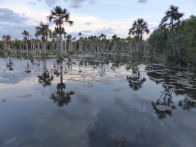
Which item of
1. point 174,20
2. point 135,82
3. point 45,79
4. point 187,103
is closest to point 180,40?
point 174,20

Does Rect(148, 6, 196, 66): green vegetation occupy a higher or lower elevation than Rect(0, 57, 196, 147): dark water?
higher

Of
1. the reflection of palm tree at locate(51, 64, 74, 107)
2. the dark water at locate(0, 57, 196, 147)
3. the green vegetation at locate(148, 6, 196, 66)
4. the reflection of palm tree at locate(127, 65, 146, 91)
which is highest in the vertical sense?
the green vegetation at locate(148, 6, 196, 66)

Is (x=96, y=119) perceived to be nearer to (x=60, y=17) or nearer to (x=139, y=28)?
(x=60, y=17)

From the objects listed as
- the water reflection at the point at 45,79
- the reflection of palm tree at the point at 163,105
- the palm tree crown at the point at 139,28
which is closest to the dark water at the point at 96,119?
the reflection of palm tree at the point at 163,105

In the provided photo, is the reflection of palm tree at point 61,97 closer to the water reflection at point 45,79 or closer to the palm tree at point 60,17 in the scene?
the water reflection at point 45,79

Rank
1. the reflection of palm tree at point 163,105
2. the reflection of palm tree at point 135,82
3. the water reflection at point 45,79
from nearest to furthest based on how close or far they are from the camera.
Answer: the reflection of palm tree at point 163,105
the reflection of palm tree at point 135,82
the water reflection at point 45,79

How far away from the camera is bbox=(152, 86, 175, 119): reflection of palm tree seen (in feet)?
24.4

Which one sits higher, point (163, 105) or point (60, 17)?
point (60, 17)

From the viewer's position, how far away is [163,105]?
8562 mm

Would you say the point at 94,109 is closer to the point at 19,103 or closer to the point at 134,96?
the point at 134,96

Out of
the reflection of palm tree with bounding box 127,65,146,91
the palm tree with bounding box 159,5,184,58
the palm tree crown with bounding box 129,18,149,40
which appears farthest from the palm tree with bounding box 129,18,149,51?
the reflection of palm tree with bounding box 127,65,146,91

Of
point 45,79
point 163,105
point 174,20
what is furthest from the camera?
point 174,20

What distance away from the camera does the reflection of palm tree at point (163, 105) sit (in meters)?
7.45

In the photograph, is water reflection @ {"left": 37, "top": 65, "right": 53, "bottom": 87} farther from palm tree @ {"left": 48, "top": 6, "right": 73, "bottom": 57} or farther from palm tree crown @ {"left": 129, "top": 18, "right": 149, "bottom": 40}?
palm tree crown @ {"left": 129, "top": 18, "right": 149, "bottom": 40}
